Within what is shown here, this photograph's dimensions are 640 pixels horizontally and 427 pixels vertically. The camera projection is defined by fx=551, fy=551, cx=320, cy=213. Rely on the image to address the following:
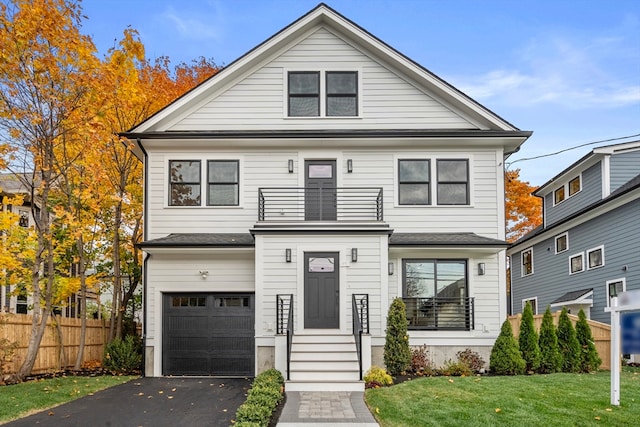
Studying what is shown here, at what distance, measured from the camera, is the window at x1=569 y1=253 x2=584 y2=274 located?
20.3m

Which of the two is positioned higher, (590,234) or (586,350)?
→ (590,234)

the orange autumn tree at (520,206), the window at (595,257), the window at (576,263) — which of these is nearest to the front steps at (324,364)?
the window at (595,257)

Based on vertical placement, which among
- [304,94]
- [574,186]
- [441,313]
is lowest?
[441,313]

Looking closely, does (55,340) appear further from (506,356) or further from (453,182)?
(506,356)

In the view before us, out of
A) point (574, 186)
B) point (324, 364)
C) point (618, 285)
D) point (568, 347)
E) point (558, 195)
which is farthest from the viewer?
point (558, 195)

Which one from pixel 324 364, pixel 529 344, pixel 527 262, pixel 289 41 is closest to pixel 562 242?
pixel 527 262

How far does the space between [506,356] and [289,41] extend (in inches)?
409

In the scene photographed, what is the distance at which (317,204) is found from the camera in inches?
606

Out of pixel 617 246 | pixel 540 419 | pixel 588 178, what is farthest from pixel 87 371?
pixel 588 178

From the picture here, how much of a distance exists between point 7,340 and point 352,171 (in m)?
9.69

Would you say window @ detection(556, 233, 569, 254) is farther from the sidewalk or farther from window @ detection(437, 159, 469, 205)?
the sidewalk

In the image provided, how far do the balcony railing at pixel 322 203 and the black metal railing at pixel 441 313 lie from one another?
2688mm

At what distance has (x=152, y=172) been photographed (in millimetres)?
15492

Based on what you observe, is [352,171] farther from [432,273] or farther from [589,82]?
[589,82]
